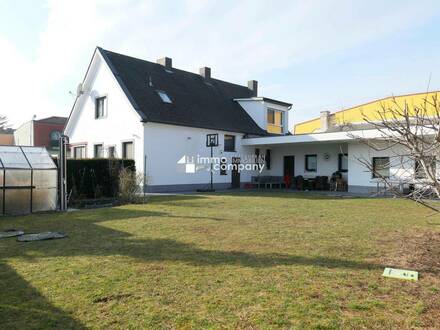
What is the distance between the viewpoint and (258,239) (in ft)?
25.2

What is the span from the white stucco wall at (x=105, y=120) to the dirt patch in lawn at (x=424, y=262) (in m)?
14.3

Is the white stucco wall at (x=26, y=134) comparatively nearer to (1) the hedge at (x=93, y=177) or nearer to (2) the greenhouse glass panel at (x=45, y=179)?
(1) the hedge at (x=93, y=177)

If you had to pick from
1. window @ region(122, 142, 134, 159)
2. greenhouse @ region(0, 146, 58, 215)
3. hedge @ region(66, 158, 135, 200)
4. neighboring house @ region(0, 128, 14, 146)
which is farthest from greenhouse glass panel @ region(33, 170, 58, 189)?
neighboring house @ region(0, 128, 14, 146)

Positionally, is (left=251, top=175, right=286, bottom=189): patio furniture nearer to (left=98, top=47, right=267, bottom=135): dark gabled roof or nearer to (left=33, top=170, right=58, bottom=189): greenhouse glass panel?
(left=98, top=47, right=267, bottom=135): dark gabled roof

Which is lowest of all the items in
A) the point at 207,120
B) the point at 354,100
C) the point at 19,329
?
the point at 19,329

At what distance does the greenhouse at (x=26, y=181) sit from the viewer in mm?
11594

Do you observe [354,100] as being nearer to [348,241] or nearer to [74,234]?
[348,241]

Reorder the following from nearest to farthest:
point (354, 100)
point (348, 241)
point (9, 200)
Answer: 1. point (348, 241)
2. point (354, 100)
3. point (9, 200)

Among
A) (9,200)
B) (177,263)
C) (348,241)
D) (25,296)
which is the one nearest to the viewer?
(25,296)

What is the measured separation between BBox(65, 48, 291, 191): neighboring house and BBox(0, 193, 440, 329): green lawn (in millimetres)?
10773

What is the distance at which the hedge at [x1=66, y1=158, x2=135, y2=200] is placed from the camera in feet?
49.3

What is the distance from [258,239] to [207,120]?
1605cm

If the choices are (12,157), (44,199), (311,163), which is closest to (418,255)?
(44,199)

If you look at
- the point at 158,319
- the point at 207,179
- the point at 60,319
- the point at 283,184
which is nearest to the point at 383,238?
the point at 158,319
